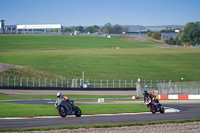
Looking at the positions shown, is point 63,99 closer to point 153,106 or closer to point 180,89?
point 153,106

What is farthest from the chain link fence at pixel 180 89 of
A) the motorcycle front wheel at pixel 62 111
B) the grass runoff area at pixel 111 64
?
the grass runoff area at pixel 111 64

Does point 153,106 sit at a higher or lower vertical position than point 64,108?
lower

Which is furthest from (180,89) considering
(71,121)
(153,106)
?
(71,121)

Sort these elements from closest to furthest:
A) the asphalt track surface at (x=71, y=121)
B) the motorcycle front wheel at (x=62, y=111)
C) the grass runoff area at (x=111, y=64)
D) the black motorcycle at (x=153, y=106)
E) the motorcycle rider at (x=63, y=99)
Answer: the asphalt track surface at (x=71, y=121) < the motorcycle rider at (x=63, y=99) < the motorcycle front wheel at (x=62, y=111) < the black motorcycle at (x=153, y=106) < the grass runoff area at (x=111, y=64)

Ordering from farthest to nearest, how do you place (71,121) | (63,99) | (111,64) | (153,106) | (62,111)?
(111,64) → (153,106) → (62,111) → (63,99) → (71,121)

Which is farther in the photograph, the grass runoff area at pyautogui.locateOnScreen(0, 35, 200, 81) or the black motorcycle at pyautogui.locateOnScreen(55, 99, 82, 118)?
the grass runoff area at pyautogui.locateOnScreen(0, 35, 200, 81)

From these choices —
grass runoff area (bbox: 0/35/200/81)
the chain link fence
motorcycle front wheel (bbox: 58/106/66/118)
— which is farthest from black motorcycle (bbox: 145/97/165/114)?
grass runoff area (bbox: 0/35/200/81)

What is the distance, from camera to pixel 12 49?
13112 centimetres

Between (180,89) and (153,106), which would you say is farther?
(180,89)

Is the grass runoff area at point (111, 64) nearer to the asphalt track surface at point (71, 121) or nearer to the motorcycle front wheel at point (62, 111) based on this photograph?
the motorcycle front wheel at point (62, 111)

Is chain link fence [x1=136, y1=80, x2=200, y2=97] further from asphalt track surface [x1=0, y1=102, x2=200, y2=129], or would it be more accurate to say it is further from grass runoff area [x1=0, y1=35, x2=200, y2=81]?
grass runoff area [x1=0, y1=35, x2=200, y2=81]

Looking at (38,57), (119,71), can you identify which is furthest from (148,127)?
(38,57)

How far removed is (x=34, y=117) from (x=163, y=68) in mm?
81502

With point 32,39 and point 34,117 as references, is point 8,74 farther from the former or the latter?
point 32,39
